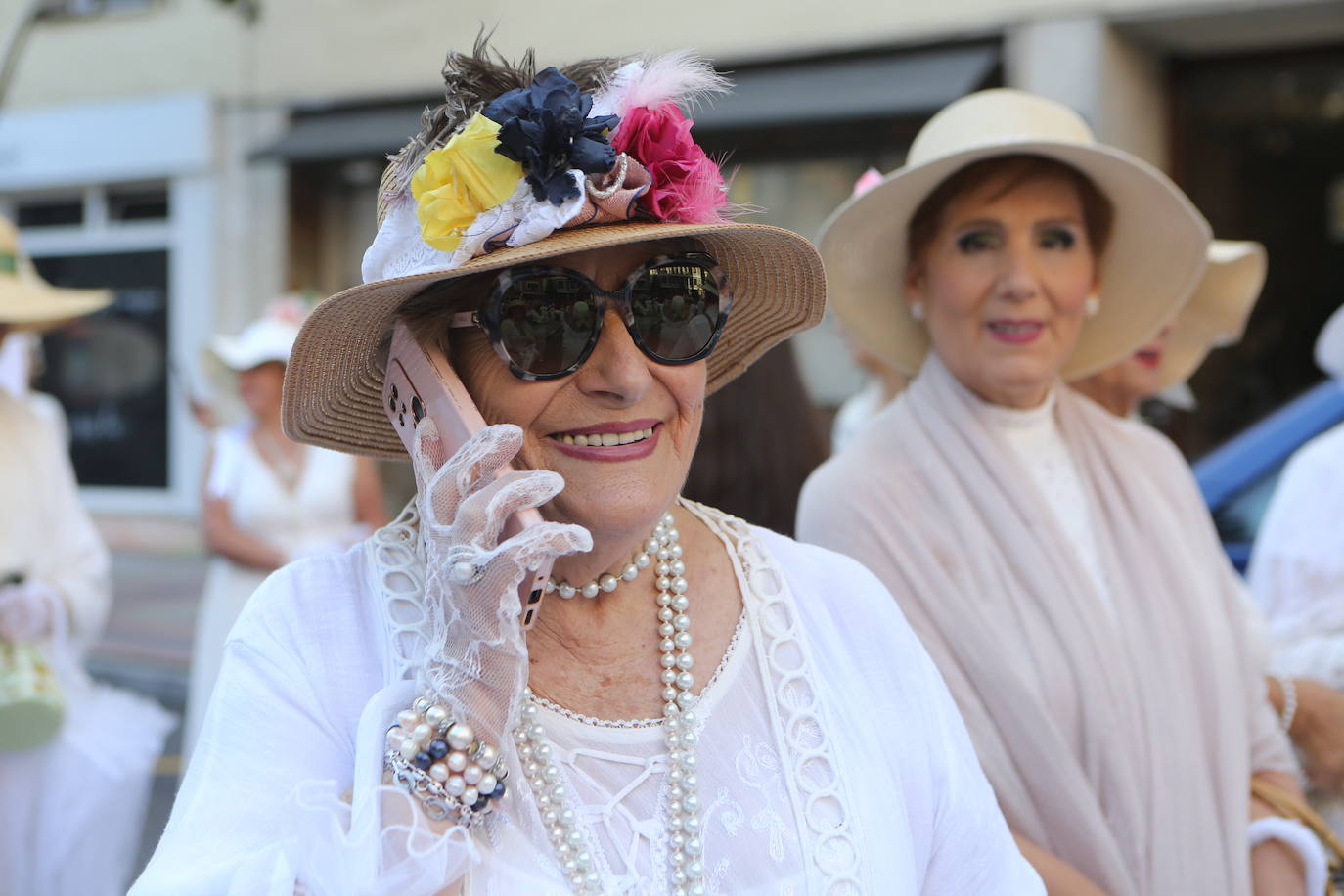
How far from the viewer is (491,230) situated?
5.08ft

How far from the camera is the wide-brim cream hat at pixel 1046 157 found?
2.78 metres

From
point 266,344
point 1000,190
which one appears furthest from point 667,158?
point 266,344

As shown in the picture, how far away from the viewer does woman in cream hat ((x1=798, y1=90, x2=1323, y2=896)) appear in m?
2.42

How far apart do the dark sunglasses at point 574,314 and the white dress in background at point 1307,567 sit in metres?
2.31

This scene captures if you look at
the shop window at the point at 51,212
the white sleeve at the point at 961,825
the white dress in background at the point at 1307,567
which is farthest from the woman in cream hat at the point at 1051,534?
the shop window at the point at 51,212

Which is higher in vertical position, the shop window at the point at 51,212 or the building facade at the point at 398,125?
the building facade at the point at 398,125

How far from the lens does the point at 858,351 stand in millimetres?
4637

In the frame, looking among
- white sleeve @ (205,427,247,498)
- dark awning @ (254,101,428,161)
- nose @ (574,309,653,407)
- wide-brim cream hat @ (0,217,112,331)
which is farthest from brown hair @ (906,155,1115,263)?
dark awning @ (254,101,428,161)

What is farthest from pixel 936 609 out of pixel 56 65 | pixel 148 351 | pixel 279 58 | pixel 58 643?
pixel 56 65

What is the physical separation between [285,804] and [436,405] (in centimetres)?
48

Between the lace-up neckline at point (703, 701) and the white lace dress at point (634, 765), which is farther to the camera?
the lace-up neckline at point (703, 701)

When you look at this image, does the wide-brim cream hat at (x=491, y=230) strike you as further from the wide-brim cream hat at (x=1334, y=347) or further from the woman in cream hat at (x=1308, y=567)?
the wide-brim cream hat at (x=1334, y=347)

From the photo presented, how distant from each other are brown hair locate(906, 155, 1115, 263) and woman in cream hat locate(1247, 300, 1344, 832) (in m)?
1.12

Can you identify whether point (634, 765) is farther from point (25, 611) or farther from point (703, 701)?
point (25, 611)
